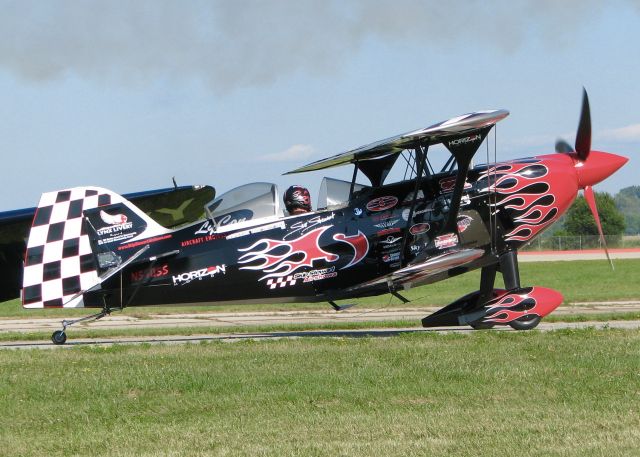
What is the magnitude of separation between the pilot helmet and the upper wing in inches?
19.5

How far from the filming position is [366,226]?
1470cm

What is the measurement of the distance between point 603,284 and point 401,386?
31.3 meters

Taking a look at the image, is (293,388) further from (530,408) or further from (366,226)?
(366,226)

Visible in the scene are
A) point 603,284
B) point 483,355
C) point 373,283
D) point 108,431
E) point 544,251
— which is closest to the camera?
point 108,431

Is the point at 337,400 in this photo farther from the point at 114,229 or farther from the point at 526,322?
the point at 114,229

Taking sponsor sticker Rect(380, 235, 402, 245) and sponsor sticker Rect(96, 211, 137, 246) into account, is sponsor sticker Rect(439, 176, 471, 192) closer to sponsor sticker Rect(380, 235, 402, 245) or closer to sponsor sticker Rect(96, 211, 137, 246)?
sponsor sticker Rect(380, 235, 402, 245)

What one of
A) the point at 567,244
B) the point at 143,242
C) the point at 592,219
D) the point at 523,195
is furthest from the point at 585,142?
the point at 592,219

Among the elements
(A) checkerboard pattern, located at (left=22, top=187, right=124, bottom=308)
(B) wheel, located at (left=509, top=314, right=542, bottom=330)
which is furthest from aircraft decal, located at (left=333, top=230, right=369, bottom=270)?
(A) checkerboard pattern, located at (left=22, top=187, right=124, bottom=308)

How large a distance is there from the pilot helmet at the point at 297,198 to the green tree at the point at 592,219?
252 feet

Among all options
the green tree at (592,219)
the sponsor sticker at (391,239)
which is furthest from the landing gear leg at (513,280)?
the green tree at (592,219)

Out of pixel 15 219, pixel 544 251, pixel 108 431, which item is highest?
pixel 15 219

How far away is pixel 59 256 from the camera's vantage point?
15.1 m

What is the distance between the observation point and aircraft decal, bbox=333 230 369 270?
14688 mm

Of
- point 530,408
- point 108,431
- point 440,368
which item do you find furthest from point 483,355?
point 108,431
